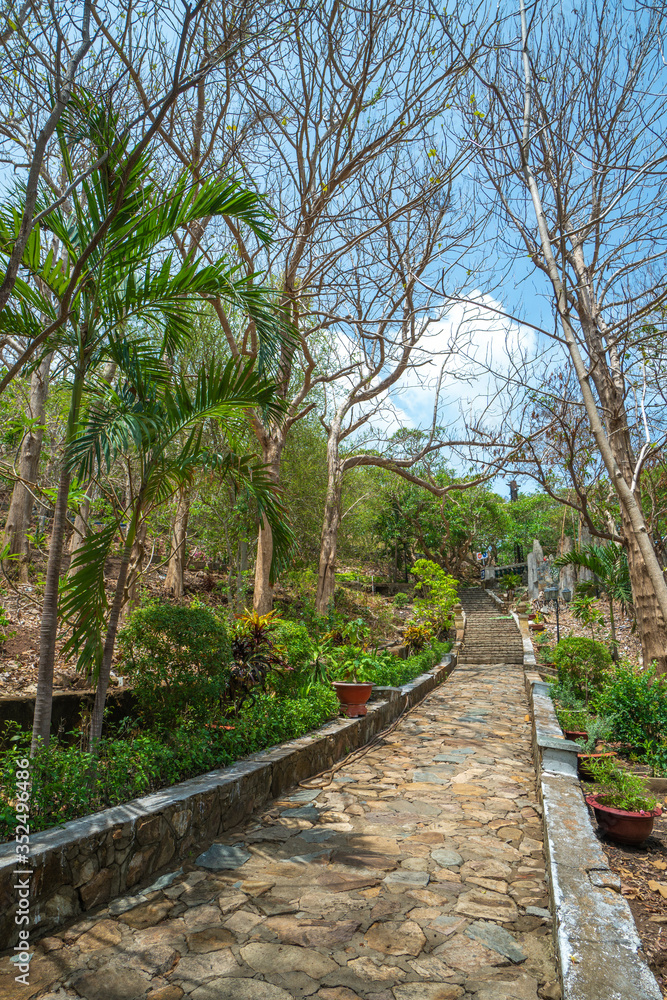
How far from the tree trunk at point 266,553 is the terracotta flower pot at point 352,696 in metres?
2.19

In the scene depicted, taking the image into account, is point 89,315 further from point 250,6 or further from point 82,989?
point 82,989

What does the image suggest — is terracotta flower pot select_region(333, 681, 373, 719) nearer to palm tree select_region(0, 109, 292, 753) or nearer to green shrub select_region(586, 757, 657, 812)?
green shrub select_region(586, 757, 657, 812)

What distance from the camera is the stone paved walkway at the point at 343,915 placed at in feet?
7.86

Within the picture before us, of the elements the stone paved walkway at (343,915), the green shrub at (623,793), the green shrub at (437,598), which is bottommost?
the stone paved walkway at (343,915)

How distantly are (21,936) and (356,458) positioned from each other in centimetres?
1017

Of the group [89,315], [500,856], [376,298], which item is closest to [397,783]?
[500,856]

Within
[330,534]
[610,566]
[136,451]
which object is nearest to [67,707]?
[136,451]

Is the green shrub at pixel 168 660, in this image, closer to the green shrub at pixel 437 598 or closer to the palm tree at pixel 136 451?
the palm tree at pixel 136 451

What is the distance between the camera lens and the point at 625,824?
3.98m

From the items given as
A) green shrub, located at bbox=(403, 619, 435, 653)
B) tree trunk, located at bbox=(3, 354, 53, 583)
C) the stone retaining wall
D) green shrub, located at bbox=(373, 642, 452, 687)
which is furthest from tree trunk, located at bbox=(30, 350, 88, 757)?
green shrub, located at bbox=(403, 619, 435, 653)

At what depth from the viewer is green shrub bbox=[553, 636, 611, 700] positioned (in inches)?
357

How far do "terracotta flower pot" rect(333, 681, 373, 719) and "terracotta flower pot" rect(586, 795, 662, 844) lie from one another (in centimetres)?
311

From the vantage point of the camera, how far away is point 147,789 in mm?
3754
